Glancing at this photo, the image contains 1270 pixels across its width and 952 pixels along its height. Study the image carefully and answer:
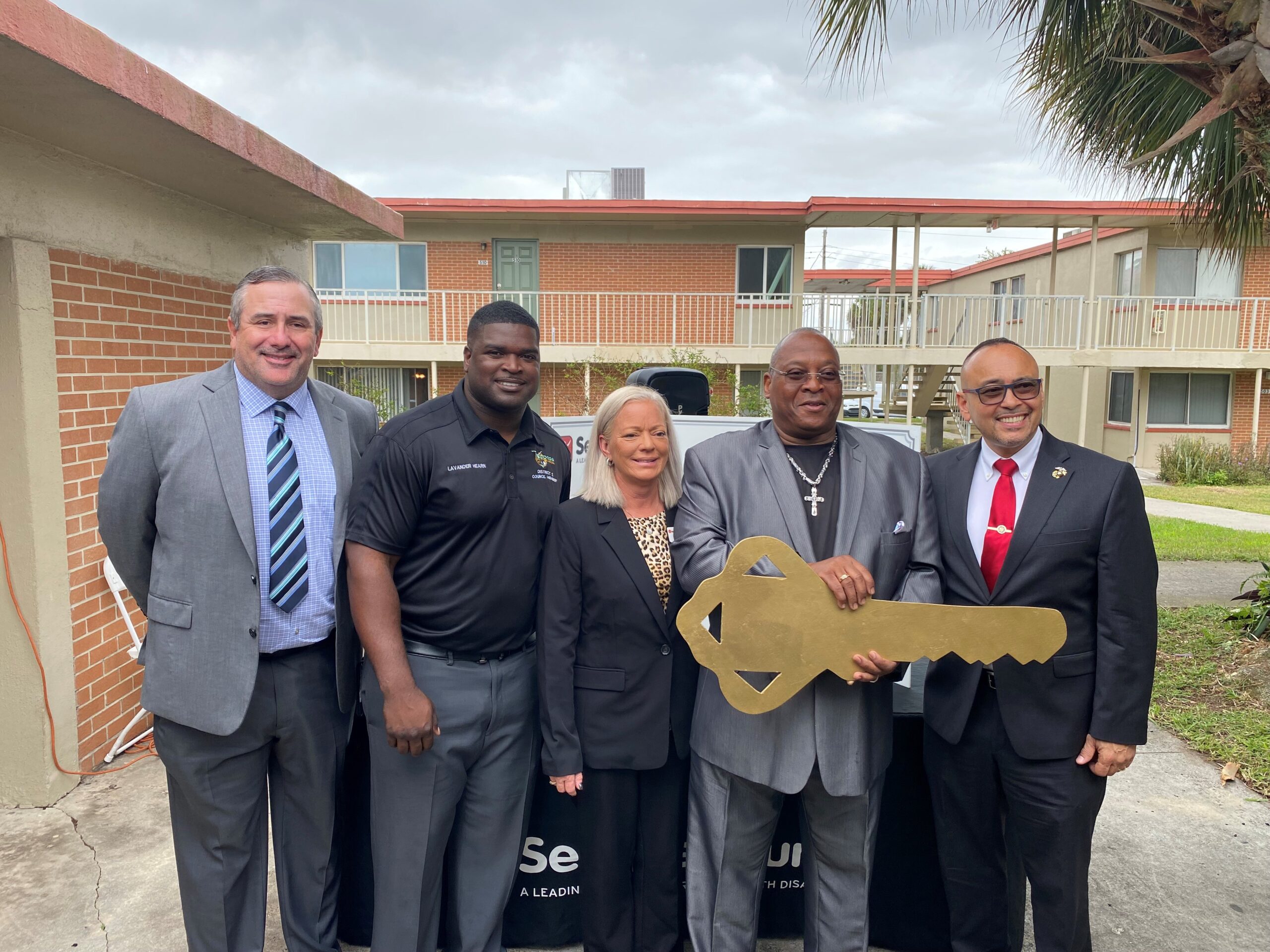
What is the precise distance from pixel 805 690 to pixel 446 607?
108cm

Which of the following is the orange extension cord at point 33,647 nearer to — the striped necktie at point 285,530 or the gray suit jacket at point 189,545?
the gray suit jacket at point 189,545

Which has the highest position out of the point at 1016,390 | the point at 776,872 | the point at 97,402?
the point at 1016,390

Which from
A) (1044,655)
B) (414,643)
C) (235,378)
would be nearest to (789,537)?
(1044,655)

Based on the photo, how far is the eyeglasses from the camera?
2410mm

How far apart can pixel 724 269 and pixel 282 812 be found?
1635cm

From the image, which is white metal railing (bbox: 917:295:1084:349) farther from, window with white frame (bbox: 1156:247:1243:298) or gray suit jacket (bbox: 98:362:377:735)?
gray suit jacket (bbox: 98:362:377:735)

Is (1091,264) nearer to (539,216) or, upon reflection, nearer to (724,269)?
(724,269)

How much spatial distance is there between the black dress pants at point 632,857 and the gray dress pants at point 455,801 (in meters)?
0.27

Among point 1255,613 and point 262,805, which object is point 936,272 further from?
point 262,805

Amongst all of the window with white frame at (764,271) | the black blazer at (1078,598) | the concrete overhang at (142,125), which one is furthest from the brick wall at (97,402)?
the window with white frame at (764,271)

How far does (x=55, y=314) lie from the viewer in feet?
12.4

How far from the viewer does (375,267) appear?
17922 millimetres

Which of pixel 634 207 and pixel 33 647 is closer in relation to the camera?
pixel 33 647

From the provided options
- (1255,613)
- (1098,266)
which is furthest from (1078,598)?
(1098,266)
